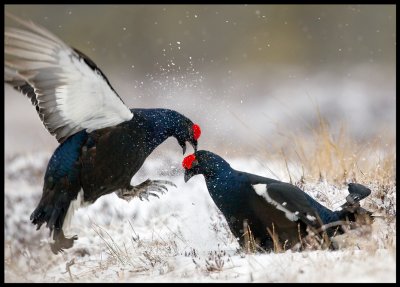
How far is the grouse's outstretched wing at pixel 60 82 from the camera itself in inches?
157

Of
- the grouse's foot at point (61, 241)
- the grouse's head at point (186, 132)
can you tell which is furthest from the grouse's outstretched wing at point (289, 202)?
the grouse's foot at point (61, 241)

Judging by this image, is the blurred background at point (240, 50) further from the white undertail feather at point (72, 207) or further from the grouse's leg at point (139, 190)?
the white undertail feather at point (72, 207)

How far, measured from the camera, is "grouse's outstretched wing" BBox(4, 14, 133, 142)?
3.98 m

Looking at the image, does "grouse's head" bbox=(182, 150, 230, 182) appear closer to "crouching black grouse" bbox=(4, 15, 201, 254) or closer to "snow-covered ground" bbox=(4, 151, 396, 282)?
"crouching black grouse" bbox=(4, 15, 201, 254)

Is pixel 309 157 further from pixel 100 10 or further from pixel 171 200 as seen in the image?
pixel 100 10

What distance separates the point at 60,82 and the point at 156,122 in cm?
66

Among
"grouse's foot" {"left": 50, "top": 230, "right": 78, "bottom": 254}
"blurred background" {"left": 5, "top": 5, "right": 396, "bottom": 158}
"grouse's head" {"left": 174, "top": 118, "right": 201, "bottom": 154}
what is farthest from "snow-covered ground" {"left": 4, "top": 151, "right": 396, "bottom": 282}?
"blurred background" {"left": 5, "top": 5, "right": 396, "bottom": 158}

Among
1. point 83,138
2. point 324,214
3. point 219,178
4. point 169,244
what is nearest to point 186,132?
point 219,178

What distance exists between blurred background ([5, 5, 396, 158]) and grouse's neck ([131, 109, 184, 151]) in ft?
29.5

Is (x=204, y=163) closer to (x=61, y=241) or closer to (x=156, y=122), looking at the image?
(x=156, y=122)

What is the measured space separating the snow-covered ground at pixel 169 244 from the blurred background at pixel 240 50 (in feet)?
24.2

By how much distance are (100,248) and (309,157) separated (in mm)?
1746

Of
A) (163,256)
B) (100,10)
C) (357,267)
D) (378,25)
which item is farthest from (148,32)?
(357,267)

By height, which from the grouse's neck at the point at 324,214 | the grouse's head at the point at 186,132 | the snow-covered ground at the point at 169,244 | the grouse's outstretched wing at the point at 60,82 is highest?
the grouse's outstretched wing at the point at 60,82
